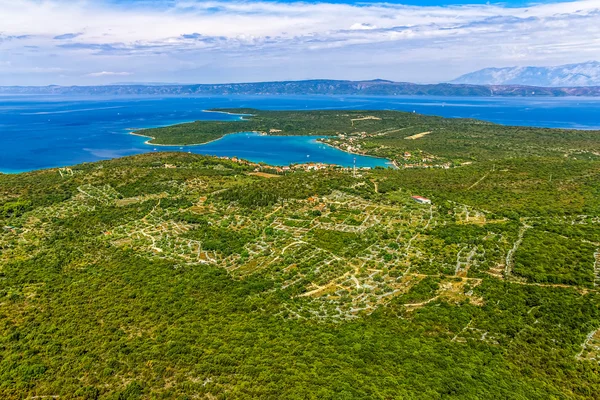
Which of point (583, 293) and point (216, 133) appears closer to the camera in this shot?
point (583, 293)

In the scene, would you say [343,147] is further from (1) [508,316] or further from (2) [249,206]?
(1) [508,316]

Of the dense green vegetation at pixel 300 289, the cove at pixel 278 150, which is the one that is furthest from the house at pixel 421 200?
the cove at pixel 278 150

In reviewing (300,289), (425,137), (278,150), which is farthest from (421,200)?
(425,137)

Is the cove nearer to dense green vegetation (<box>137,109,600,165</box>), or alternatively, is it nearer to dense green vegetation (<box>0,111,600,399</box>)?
dense green vegetation (<box>137,109,600,165</box>)

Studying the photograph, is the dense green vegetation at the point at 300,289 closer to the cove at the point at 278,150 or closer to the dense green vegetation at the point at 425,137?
the cove at the point at 278,150

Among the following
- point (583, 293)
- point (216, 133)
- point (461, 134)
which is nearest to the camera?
point (583, 293)

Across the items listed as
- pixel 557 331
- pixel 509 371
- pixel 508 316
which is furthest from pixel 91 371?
pixel 557 331

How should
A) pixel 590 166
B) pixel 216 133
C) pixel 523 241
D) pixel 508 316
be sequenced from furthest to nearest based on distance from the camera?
pixel 216 133 < pixel 590 166 < pixel 523 241 < pixel 508 316

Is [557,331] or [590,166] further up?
[590,166]

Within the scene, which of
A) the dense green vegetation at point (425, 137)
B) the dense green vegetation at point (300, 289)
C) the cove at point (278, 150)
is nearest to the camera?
the dense green vegetation at point (300, 289)

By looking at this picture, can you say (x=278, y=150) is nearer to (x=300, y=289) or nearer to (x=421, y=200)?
(x=421, y=200)
